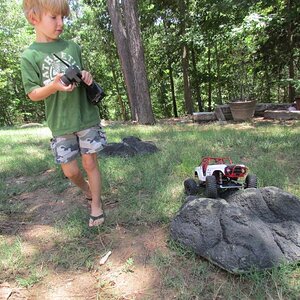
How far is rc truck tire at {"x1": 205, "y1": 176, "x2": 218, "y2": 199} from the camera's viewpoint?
233 centimetres

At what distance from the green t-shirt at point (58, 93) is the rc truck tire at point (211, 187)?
96cm

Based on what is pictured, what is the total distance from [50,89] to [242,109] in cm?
717

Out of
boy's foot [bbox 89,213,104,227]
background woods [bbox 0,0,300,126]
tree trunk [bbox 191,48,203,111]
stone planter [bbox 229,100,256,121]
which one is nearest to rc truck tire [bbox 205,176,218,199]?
boy's foot [bbox 89,213,104,227]

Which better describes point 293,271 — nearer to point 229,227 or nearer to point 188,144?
point 229,227

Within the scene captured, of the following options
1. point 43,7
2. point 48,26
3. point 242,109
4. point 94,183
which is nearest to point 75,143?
point 94,183

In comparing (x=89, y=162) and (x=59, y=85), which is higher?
(x=59, y=85)

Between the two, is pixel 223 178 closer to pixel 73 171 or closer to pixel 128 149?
pixel 73 171

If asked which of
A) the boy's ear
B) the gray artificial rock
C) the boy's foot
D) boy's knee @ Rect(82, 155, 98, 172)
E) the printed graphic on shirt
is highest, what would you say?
the boy's ear

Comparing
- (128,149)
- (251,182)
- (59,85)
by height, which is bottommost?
(128,149)

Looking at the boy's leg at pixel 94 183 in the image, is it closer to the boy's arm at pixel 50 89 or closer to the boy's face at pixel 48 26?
the boy's arm at pixel 50 89

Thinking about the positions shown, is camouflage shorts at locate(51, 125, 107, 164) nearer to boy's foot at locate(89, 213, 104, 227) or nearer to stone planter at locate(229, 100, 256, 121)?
boy's foot at locate(89, 213, 104, 227)

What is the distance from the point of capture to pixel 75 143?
93.4 inches

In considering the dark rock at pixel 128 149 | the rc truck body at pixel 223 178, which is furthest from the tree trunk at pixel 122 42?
the rc truck body at pixel 223 178

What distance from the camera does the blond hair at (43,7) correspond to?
1978 millimetres
